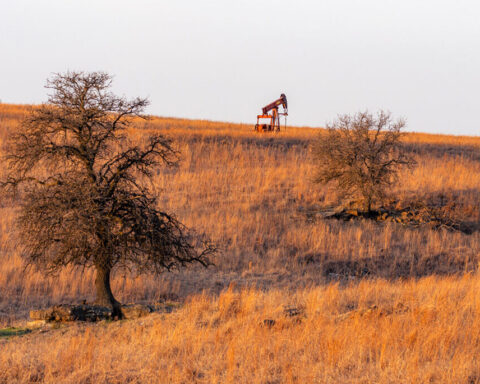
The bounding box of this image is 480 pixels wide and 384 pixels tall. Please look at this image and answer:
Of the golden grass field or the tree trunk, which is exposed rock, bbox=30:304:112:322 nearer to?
the tree trunk

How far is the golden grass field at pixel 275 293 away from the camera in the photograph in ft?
21.1

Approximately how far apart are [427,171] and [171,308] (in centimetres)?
1719

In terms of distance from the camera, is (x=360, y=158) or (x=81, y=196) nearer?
(x=81, y=196)

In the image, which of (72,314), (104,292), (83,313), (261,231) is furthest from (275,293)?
(261,231)

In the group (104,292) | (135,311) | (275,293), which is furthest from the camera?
(275,293)

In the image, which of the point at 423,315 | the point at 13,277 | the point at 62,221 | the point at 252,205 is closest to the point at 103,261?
the point at 62,221

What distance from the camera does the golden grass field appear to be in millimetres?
6438

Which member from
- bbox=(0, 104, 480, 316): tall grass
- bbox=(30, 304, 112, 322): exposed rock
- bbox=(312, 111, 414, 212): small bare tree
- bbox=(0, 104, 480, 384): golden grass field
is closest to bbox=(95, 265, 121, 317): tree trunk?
bbox=(30, 304, 112, 322): exposed rock

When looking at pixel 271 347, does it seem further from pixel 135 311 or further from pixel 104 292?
pixel 104 292

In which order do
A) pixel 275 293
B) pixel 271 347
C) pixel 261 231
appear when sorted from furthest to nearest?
1. pixel 261 231
2. pixel 275 293
3. pixel 271 347

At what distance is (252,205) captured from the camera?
790 inches

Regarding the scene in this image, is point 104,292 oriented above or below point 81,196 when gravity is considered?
below

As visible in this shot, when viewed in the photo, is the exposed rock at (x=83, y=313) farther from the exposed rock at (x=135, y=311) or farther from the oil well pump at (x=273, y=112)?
the oil well pump at (x=273, y=112)

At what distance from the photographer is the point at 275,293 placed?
1106 centimetres
